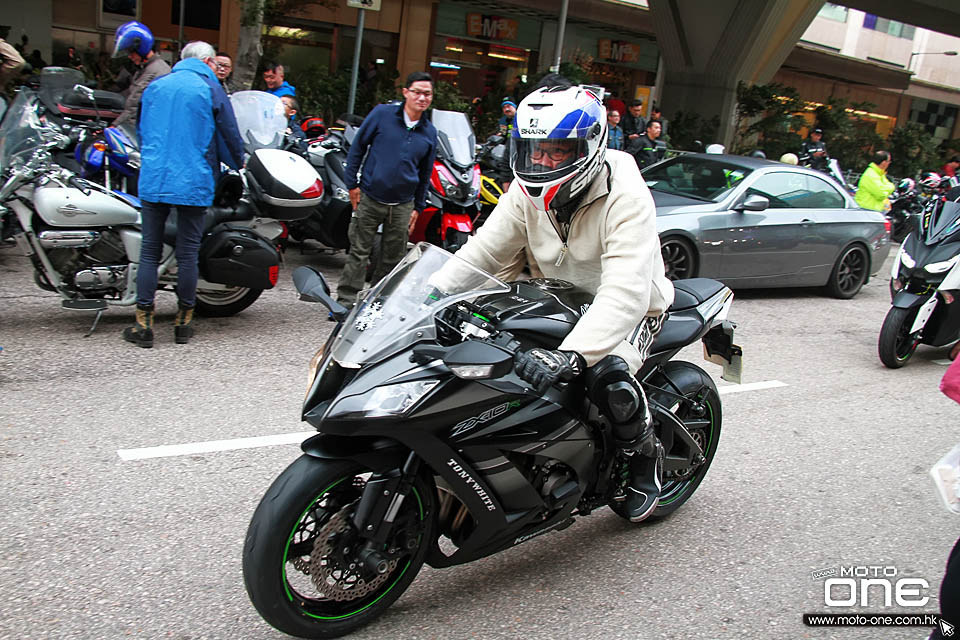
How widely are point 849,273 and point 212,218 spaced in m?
A: 8.00

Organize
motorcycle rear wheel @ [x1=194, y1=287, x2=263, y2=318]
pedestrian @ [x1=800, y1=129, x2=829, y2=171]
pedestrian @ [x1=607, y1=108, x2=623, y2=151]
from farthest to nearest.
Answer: pedestrian @ [x1=800, y1=129, x2=829, y2=171]
pedestrian @ [x1=607, y1=108, x2=623, y2=151]
motorcycle rear wheel @ [x1=194, y1=287, x2=263, y2=318]

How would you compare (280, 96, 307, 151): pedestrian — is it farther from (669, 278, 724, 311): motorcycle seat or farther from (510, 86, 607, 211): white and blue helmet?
(510, 86, 607, 211): white and blue helmet

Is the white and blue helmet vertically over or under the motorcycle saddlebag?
over

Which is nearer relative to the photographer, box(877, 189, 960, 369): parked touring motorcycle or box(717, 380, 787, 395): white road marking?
box(717, 380, 787, 395): white road marking

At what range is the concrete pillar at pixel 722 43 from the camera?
2438 cm

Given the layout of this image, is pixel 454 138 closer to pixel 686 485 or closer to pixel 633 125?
pixel 686 485

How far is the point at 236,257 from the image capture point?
21.8 ft

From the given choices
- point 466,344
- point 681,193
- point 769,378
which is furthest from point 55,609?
point 681,193

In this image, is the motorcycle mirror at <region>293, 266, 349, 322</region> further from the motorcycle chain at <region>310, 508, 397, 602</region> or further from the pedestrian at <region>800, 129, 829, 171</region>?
the pedestrian at <region>800, 129, 829, 171</region>

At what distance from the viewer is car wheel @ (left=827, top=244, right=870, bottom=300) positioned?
11086 mm

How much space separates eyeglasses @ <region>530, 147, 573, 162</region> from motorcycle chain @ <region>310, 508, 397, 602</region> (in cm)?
146

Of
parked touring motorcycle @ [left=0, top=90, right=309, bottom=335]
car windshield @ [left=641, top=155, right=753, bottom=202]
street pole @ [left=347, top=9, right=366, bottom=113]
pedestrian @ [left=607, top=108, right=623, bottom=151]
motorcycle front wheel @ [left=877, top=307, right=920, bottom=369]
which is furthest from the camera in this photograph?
pedestrian @ [left=607, top=108, right=623, bottom=151]

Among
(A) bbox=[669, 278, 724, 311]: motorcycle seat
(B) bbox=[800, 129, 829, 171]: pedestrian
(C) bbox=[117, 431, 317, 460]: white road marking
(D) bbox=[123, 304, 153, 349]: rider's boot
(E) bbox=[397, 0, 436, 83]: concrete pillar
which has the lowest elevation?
(C) bbox=[117, 431, 317, 460]: white road marking

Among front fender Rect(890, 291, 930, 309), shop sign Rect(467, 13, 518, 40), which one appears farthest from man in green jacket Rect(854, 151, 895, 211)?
shop sign Rect(467, 13, 518, 40)
